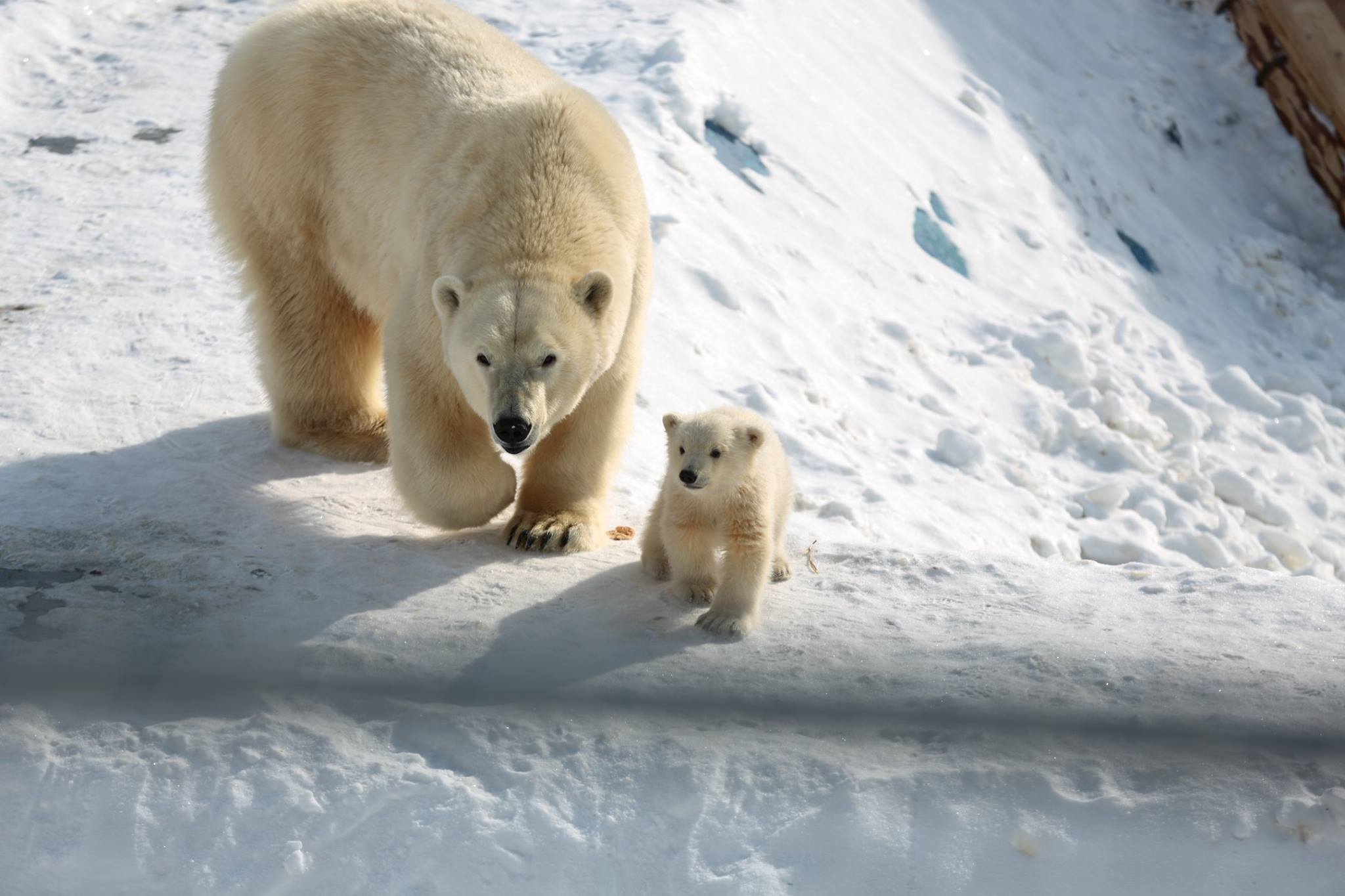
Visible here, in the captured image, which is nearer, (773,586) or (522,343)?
(522,343)

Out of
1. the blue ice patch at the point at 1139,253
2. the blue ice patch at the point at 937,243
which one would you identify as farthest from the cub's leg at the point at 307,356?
the blue ice patch at the point at 1139,253

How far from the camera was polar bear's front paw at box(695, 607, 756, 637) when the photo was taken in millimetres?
3115

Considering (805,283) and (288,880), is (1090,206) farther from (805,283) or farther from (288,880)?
(288,880)

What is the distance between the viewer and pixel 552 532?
3.68 metres

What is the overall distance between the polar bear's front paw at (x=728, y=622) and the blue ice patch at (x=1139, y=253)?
234 inches

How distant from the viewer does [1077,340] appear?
691 centimetres

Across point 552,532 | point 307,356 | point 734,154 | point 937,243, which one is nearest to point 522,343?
point 552,532

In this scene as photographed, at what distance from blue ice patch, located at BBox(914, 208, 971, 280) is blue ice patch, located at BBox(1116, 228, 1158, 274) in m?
1.53

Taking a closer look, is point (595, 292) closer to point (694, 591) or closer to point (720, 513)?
point (720, 513)

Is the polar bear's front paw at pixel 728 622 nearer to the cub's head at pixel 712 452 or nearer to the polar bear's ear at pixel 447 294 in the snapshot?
the cub's head at pixel 712 452

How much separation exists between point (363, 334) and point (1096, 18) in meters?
7.66

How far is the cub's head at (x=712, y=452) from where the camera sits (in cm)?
306

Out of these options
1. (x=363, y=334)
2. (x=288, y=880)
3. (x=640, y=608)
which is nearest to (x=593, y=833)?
(x=288, y=880)

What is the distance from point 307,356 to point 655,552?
1.53m
